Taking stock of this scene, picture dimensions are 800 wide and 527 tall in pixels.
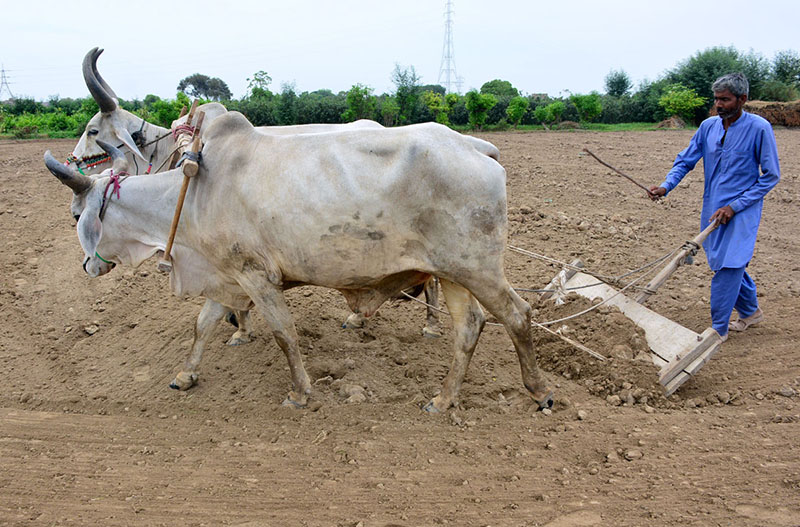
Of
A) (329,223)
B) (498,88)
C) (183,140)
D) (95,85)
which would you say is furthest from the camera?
(498,88)

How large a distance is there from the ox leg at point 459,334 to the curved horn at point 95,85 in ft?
14.7

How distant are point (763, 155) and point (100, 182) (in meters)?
5.11

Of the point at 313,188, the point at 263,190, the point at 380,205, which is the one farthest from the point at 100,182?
the point at 380,205

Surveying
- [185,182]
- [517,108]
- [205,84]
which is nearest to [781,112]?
[517,108]

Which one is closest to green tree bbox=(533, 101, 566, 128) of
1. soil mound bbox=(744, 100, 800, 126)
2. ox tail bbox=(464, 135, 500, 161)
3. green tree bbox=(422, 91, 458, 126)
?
green tree bbox=(422, 91, 458, 126)

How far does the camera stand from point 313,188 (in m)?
3.99

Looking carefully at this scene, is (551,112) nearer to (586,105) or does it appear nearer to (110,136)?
(586,105)

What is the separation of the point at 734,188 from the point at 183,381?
4753mm

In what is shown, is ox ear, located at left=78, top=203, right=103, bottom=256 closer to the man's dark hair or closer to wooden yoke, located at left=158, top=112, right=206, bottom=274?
wooden yoke, located at left=158, top=112, right=206, bottom=274

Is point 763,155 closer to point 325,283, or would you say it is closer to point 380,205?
point 380,205

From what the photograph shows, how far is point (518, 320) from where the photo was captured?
4.26 m

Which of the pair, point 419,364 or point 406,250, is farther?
point 419,364

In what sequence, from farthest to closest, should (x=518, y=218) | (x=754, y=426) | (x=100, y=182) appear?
(x=518, y=218) < (x=100, y=182) < (x=754, y=426)

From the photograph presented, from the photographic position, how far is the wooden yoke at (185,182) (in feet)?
13.6
